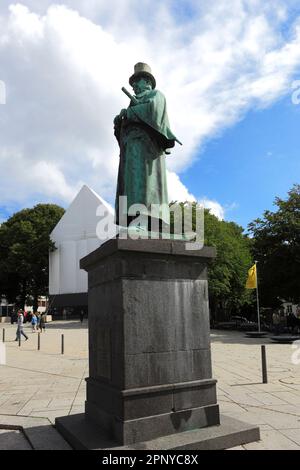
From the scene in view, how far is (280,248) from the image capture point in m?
28.7

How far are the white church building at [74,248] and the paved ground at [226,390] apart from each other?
32016 millimetres

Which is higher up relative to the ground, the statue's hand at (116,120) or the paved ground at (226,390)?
the statue's hand at (116,120)

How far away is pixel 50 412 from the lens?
7.16m

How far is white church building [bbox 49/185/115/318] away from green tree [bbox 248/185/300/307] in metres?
21.1

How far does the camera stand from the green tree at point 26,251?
50.4 m

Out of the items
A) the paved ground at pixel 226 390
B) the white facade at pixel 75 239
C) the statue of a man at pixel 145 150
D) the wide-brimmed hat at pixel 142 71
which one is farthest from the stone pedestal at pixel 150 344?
the white facade at pixel 75 239

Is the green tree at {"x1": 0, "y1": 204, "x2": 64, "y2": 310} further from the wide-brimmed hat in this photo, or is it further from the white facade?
the wide-brimmed hat

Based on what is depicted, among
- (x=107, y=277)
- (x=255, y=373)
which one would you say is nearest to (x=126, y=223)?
(x=107, y=277)

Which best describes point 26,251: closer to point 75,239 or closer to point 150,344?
point 75,239

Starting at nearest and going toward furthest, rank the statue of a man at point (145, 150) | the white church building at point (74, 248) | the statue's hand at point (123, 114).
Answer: the statue of a man at point (145, 150) → the statue's hand at point (123, 114) → the white church building at point (74, 248)

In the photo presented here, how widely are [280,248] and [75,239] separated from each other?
26838mm

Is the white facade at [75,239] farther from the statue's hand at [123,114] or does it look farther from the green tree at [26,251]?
the statue's hand at [123,114]

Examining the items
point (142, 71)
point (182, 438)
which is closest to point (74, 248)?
point (142, 71)
